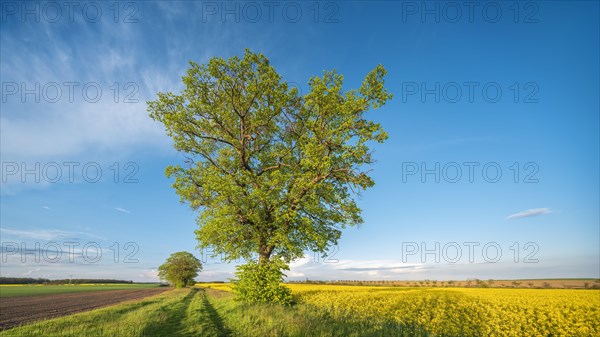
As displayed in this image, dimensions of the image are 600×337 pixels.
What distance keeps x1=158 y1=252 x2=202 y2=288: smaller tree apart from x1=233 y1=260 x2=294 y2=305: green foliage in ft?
251

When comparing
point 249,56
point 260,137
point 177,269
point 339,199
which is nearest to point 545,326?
point 339,199

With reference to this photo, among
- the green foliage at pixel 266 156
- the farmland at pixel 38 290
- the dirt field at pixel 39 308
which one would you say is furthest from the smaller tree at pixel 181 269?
the green foliage at pixel 266 156

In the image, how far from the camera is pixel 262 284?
21219mm

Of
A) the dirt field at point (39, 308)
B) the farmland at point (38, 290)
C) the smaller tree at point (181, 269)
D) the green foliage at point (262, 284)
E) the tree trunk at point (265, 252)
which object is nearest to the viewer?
the green foliage at point (262, 284)

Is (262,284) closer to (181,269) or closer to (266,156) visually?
(266,156)

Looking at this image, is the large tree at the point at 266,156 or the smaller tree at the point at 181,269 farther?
the smaller tree at the point at 181,269

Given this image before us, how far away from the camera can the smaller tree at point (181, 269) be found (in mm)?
89625

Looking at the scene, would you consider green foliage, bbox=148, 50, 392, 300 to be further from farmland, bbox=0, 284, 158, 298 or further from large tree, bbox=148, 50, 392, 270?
farmland, bbox=0, 284, 158, 298

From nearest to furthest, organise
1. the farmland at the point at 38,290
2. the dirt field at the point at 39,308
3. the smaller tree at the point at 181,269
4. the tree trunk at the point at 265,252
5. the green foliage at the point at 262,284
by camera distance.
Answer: the green foliage at the point at 262,284
the tree trunk at the point at 265,252
the dirt field at the point at 39,308
the farmland at the point at 38,290
the smaller tree at the point at 181,269

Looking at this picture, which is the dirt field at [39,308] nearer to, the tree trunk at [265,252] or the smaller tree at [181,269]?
the tree trunk at [265,252]

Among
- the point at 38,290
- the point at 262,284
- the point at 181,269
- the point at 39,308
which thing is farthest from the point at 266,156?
the point at 38,290

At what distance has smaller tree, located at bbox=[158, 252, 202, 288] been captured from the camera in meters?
89.6

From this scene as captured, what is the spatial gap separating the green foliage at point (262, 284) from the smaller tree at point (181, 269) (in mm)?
76521

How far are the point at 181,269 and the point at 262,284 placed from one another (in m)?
78.9
